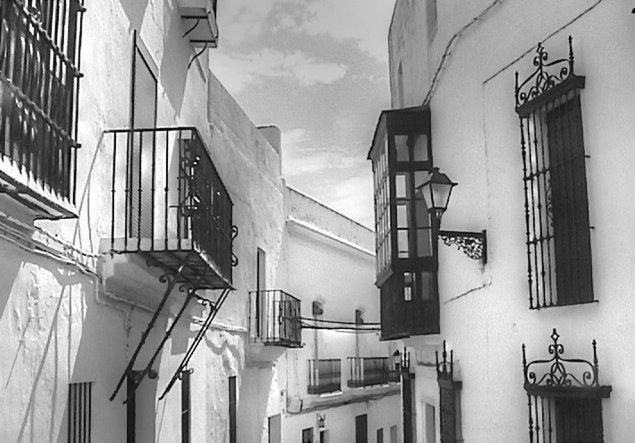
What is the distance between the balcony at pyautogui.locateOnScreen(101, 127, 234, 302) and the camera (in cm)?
631

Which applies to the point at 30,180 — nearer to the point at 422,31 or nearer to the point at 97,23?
the point at 97,23

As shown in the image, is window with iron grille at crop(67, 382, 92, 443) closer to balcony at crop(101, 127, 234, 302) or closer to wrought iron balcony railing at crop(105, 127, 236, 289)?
balcony at crop(101, 127, 234, 302)

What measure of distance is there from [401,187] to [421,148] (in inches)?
22.6

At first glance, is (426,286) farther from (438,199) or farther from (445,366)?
(438,199)

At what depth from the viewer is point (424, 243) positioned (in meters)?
9.70

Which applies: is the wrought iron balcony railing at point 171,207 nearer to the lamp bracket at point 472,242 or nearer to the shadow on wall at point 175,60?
the shadow on wall at point 175,60

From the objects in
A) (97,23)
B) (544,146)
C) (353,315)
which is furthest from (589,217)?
(353,315)

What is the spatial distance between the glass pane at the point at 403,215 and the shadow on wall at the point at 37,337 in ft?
15.1

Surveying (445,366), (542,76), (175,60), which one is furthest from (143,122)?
(445,366)

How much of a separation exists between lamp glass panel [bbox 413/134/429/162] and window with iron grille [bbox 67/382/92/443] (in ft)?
16.4

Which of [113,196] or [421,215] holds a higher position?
[421,215]

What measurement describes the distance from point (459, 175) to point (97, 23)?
155 inches

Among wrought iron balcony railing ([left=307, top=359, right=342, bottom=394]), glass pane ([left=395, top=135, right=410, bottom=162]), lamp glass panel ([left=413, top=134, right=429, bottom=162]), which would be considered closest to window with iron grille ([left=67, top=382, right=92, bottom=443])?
glass pane ([left=395, top=135, right=410, bottom=162])

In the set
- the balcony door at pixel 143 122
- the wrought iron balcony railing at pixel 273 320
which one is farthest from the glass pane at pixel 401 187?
the wrought iron balcony railing at pixel 273 320
